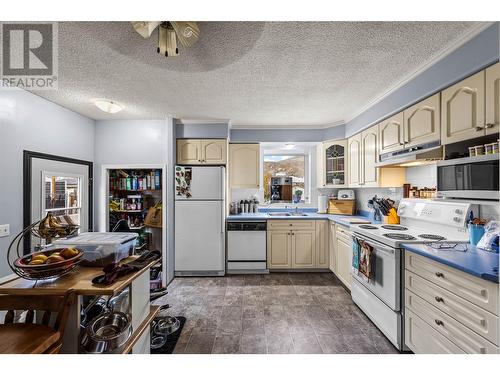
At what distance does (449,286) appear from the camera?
1380mm

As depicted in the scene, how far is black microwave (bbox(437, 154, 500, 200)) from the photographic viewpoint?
130cm

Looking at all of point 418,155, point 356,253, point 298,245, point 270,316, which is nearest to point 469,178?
point 418,155

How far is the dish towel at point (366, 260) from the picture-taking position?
6.95ft

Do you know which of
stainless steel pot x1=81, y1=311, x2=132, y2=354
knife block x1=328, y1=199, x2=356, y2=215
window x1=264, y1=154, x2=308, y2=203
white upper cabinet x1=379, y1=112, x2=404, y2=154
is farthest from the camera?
window x1=264, y1=154, x2=308, y2=203

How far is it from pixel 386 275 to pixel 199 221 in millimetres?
Answer: 2404

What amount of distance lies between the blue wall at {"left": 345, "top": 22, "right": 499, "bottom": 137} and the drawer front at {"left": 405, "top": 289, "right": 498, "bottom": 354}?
5.33 feet

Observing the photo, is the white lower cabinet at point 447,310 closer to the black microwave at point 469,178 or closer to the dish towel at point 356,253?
the black microwave at point 469,178

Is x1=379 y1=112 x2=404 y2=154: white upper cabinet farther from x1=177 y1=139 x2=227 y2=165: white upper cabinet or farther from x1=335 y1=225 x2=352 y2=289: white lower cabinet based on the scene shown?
x1=177 y1=139 x2=227 y2=165: white upper cabinet

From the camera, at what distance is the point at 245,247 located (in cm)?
341

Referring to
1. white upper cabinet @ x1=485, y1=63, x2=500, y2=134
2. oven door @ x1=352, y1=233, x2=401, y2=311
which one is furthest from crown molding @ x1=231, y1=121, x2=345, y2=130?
white upper cabinet @ x1=485, y1=63, x2=500, y2=134

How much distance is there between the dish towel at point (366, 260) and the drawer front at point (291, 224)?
1.14m

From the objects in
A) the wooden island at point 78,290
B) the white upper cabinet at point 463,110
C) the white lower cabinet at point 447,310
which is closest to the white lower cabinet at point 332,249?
the white lower cabinet at point 447,310

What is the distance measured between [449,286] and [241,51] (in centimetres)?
213

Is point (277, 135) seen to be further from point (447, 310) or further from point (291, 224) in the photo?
point (447, 310)
